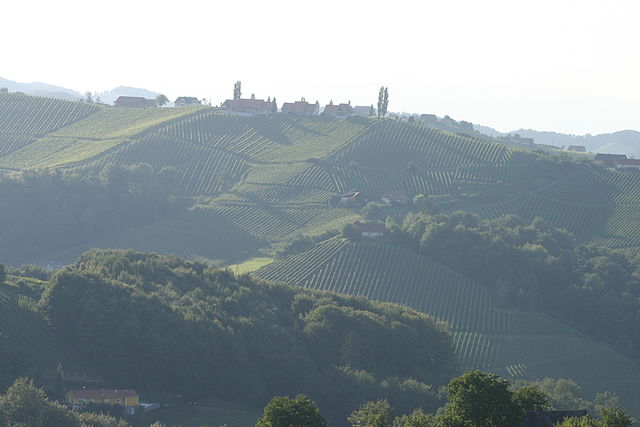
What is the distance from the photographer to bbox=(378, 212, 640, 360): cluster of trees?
3282 inches

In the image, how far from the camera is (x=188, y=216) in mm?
99000

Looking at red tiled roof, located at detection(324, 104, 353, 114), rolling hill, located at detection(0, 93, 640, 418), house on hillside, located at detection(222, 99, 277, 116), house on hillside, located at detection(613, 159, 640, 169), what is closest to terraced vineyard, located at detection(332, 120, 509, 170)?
rolling hill, located at detection(0, 93, 640, 418)

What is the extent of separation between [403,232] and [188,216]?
25.0m

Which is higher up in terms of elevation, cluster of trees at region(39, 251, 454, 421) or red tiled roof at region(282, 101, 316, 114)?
red tiled roof at region(282, 101, 316, 114)

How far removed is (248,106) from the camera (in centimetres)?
13775

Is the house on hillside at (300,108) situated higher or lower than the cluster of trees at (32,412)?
higher

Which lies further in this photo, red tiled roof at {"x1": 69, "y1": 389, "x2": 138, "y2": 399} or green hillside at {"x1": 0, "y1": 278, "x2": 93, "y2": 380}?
green hillside at {"x1": 0, "y1": 278, "x2": 93, "y2": 380}

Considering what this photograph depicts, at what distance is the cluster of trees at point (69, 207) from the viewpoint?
3757 inches

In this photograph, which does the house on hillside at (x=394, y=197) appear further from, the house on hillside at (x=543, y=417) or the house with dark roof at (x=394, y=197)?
the house on hillside at (x=543, y=417)

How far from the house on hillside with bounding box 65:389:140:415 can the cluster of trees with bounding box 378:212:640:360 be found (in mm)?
45057

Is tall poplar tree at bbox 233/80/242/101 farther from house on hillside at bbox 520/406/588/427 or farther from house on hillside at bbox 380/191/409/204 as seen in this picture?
house on hillside at bbox 520/406/588/427

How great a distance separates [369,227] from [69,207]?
34691 millimetres

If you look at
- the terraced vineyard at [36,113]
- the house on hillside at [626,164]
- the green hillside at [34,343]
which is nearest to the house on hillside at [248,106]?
the terraced vineyard at [36,113]

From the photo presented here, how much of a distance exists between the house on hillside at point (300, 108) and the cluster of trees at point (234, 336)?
76.5m
